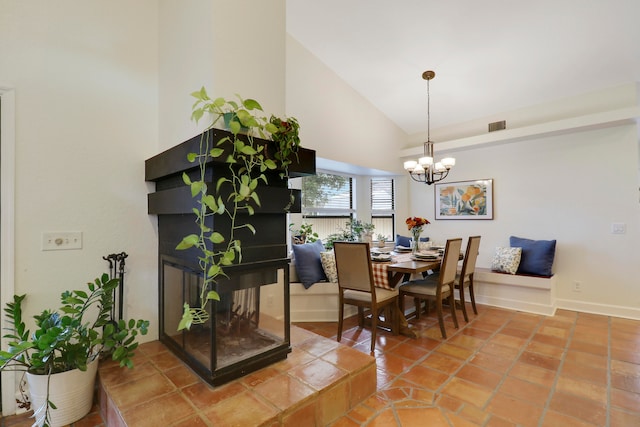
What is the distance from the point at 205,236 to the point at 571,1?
3.53 m

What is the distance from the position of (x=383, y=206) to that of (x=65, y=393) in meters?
4.74

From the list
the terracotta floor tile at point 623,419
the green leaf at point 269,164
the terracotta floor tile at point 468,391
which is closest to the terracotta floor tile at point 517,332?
the terracotta floor tile at point 623,419

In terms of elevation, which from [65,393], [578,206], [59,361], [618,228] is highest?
[578,206]

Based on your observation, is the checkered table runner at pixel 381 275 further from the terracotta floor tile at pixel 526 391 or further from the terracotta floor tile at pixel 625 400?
the terracotta floor tile at pixel 625 400

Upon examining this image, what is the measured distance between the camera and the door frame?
1587mm

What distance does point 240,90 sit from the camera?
1619 mm

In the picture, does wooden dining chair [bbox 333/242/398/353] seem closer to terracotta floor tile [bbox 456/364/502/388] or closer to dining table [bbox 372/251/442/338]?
dining table [bbox 372/251/442/338]

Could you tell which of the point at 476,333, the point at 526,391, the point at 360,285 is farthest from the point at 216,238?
the point at 476,333

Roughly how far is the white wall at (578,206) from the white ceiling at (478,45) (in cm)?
69

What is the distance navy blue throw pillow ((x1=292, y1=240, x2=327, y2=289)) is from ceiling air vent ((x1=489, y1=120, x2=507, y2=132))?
10.6ft

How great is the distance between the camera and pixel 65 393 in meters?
1.53

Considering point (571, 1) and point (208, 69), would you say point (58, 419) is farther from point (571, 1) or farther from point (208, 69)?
point (571, 1)

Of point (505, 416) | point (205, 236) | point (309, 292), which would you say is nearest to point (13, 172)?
point (205, 236)

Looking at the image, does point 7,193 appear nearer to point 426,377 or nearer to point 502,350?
point 426,377
